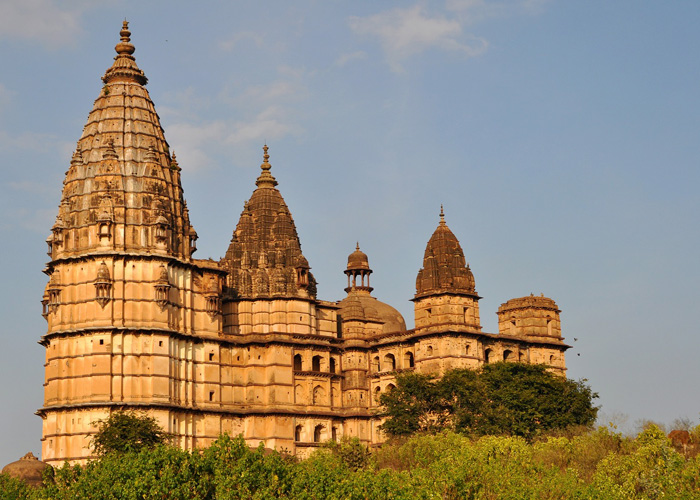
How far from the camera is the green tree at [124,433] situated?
229 feet

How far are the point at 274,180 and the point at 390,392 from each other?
63.5ft

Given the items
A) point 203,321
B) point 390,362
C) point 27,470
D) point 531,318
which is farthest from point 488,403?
point 27,470

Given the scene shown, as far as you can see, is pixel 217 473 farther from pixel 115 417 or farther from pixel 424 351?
pixel 424 351

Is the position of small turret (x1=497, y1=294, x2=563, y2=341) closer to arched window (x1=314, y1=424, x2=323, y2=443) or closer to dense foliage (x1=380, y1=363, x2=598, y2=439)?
dense foliage (x1=380, y1=363, x2=598, y2=439)

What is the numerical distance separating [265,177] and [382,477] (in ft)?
165

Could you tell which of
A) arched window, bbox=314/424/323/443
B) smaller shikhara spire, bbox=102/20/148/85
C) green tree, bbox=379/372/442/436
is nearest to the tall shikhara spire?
smaller shikhara spire, bbox=102/20/148/85

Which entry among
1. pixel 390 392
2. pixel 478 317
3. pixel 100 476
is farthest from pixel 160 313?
pixel 100 476

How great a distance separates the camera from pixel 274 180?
93312mm

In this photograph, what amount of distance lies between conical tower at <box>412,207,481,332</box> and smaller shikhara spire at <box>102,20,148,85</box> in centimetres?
2248

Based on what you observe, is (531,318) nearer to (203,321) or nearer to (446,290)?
(446,290)

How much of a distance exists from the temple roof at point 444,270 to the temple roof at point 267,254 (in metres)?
Answer: 7.94

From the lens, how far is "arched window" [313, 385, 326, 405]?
282 ft

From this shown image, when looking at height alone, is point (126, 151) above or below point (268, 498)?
above

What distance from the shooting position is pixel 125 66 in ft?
275
